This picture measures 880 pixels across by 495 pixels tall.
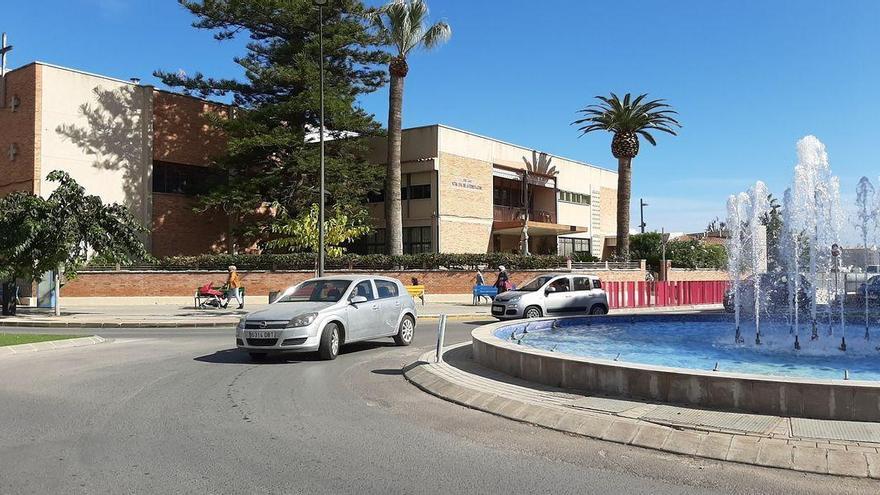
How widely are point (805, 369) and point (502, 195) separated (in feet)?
133

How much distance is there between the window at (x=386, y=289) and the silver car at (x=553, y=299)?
238 inches

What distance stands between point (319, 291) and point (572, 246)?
145 feet

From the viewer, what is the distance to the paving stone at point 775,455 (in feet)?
18.7

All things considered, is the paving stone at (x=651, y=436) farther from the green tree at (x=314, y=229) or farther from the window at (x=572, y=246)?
the window at (x=572, y=246)

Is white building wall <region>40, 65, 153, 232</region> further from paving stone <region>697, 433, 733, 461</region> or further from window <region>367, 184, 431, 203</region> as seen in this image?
paving stone <region>697, 433, 733, 461</region>

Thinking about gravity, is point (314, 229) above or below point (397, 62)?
below

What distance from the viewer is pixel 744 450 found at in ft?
19.6

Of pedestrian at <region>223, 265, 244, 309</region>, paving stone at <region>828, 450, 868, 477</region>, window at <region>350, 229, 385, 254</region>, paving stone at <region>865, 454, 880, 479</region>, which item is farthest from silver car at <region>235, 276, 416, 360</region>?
window at <region>350, 229, 385, 254</region>

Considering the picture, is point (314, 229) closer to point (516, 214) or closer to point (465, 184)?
point (465, 184)

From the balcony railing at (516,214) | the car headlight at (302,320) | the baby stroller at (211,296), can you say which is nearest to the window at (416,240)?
the balcony railing at (516,214)

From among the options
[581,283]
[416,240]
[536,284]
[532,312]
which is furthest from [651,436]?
[416,240]

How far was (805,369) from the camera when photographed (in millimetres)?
10203

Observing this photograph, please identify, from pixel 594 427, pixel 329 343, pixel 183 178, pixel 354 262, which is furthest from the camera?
pixel 183 178

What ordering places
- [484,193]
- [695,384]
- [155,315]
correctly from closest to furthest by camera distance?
[695,384]
[155,315]
[484,193]
